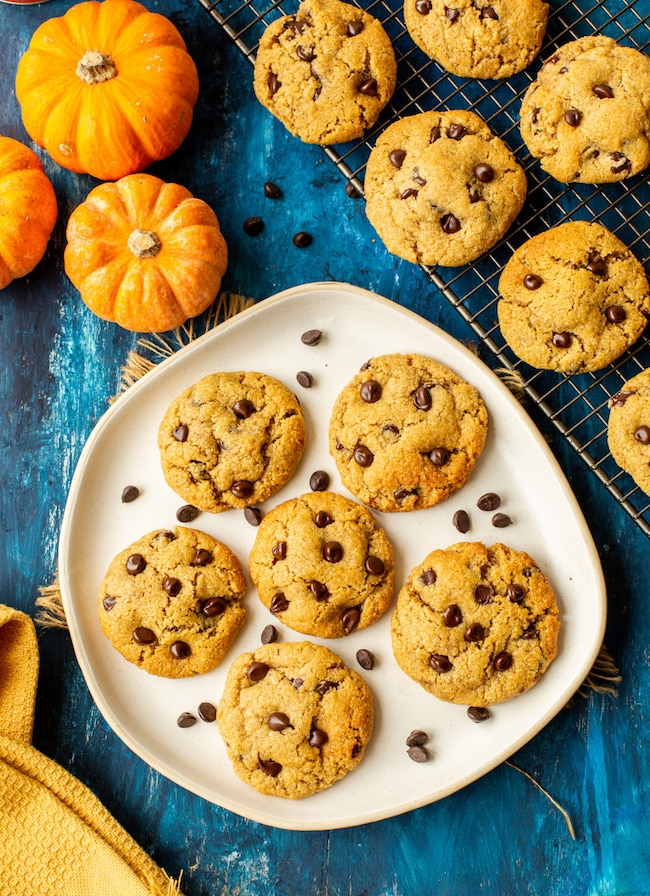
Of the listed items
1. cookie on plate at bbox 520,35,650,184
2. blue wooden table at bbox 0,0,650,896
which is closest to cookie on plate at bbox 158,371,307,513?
blue wooden table at bbox 0,0,650,896

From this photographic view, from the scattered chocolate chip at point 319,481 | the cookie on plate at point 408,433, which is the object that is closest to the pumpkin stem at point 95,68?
the cookie on plate at point 408,433

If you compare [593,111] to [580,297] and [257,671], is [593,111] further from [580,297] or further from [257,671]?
[257,671]

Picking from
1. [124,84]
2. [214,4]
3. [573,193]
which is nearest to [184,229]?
[124,84]

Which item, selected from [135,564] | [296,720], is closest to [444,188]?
[135,564]

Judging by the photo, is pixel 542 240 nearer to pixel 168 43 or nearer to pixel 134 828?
pixel 168 43

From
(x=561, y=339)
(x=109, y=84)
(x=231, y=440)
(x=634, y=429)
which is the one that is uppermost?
(x=109, y=84)

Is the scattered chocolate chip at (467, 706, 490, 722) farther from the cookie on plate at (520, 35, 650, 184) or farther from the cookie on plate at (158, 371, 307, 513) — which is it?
the cookie on plate at (520, 35, 650, 184)

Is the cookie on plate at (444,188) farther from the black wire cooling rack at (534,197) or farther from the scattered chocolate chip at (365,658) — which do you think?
the scattered chocolate chip at (365,658)
